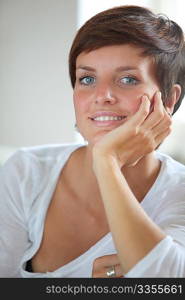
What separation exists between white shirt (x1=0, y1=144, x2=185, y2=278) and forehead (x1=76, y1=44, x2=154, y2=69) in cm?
29

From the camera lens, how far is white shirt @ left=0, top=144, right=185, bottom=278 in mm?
1168

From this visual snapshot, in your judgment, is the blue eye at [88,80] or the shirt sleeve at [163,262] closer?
the shirt sleeve at [163,262]

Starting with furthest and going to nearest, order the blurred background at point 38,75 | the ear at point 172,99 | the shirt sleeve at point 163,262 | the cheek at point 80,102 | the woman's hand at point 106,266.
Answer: the blurred background at point 38,75, the ear at point 172,99, the cheek at point 80,102, the woman's hand at point 106,266, the shirt sleeve at point 163,262

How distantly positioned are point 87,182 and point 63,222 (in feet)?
0.41

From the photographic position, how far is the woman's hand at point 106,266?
1.08m

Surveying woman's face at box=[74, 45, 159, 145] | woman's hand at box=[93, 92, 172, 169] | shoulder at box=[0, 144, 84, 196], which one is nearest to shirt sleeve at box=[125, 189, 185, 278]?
woman's hand at box=[93, 92, 172, 169]

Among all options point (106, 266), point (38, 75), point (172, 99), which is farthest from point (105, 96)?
point (38, 75)

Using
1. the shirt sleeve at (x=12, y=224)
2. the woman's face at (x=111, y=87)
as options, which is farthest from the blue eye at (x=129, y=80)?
the shirt sleeve at (x=12, y=224)

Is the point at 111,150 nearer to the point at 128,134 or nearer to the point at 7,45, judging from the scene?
the point at 128,134

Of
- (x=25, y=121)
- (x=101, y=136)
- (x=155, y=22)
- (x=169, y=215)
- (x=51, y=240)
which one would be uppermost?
(x=155, y=22)

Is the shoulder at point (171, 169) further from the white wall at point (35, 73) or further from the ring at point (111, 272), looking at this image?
the white wall at point (35, 73)

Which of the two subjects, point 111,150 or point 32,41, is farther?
point 32,41

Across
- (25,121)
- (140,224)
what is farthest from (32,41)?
(140,224)

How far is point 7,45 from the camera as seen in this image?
2.46 metres
